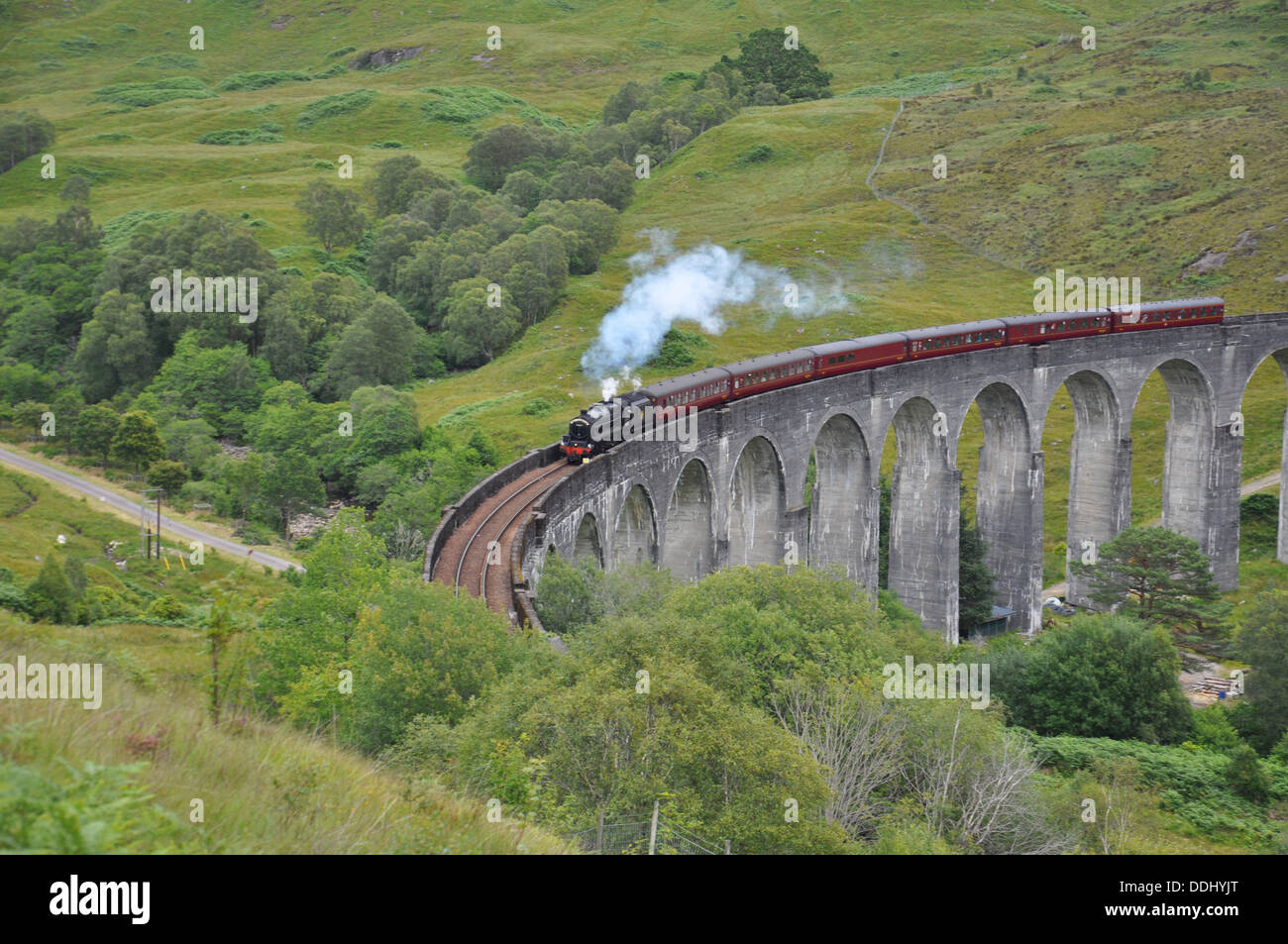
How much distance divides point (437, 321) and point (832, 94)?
96.9m

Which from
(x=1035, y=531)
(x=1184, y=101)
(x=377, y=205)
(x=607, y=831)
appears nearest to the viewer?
(x=607, y=831)

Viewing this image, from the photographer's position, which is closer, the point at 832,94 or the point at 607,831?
the point at 607,831

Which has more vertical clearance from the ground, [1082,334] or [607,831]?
[1082,334]

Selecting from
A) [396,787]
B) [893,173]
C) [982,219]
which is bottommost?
[396,787]

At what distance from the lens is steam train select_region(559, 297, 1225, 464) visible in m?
48.6

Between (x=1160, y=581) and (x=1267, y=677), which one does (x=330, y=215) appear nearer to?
(x=1160, y=581)

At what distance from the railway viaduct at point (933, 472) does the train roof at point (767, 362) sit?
147 centimetres

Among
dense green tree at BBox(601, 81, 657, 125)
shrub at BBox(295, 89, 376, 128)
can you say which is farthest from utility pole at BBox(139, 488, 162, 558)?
shrub at BBox(295, 89, 376, 128)

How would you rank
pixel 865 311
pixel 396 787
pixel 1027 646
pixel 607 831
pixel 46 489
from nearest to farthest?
pixel 396 787, pixel 607 831, pixel 1027 646, pixel 46 489, pixel 865 311

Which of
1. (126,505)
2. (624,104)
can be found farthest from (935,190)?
(126,505)

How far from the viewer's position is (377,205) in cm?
14512

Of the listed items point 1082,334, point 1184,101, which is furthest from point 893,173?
point 1082,334

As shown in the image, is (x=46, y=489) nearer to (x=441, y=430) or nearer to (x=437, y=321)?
(x=441, y=430)

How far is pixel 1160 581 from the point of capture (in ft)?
199
